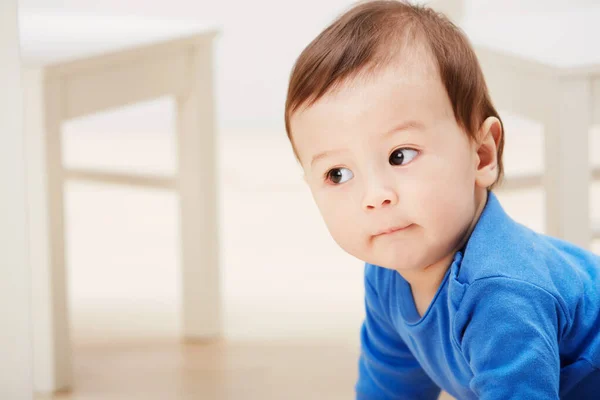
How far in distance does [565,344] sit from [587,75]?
0.49m

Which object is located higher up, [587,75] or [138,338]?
[587,75]

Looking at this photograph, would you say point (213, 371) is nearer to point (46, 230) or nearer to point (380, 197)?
point (46, 230)

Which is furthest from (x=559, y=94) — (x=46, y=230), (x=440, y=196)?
(x=46, y=230)

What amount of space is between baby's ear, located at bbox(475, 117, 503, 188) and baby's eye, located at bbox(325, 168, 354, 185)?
5.1 inches

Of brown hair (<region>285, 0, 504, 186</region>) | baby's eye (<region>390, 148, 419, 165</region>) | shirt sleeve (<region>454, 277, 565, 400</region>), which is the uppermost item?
brown hair (<region>285, 0, 504, 186</region>)

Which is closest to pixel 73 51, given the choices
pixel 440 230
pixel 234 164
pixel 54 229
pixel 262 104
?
pixel 54 229

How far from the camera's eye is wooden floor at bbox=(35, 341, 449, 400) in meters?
1.33

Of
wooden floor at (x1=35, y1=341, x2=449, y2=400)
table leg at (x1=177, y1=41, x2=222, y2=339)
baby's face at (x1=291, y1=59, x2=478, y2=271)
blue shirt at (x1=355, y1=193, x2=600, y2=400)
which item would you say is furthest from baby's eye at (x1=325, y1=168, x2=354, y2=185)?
table leg at (x1=177, y1=41, x2=222, y2=339)

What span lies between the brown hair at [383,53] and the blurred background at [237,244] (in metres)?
0.57

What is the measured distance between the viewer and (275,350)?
4.99 feet

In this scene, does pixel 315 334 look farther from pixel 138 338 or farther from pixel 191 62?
pixel 191 62

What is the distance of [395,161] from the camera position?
2.74ft

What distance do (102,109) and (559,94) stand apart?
66 cm

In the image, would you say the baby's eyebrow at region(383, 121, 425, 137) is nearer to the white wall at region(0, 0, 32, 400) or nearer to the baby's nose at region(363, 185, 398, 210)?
the baby's nose at region(363, 185, 398, 210)
